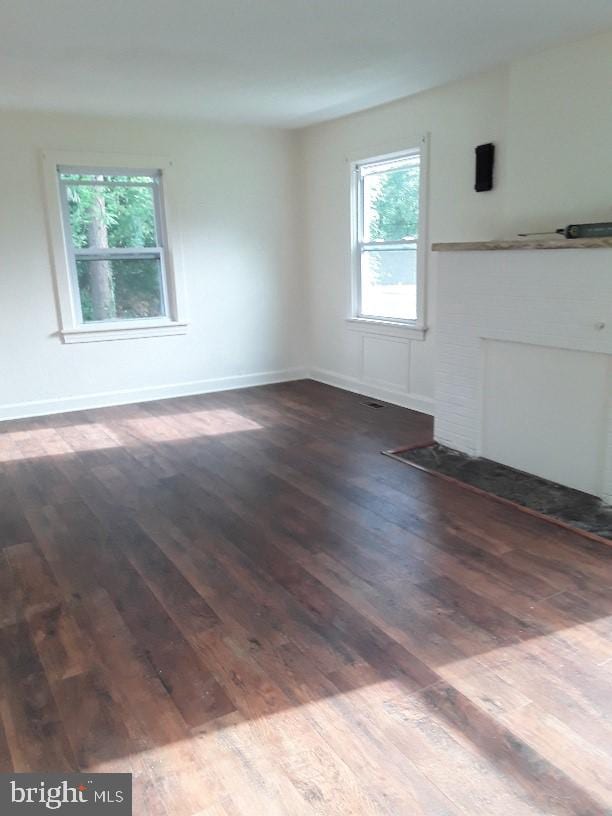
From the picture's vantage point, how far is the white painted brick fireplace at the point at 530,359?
3.33m

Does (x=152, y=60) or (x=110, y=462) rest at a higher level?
(x=152, y=60)

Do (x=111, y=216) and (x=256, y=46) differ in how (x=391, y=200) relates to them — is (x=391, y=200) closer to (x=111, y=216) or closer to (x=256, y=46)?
(x=256, y=46)

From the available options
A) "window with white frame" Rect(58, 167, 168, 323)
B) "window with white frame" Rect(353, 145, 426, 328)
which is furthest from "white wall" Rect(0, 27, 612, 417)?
"window with white frame" Rect(58, 167, 168, 323)

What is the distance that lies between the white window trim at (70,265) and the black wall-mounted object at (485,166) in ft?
9.15

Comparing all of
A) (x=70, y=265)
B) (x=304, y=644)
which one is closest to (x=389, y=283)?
(x=70, y=265)

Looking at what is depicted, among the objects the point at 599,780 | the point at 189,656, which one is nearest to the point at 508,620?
the point at 599,780

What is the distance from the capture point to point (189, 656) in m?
2.22

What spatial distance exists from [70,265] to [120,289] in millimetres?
479

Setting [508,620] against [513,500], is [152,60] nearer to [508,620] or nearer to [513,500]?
[513,500]

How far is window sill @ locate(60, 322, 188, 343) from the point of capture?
5.60 m

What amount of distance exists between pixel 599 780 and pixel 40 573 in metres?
2.28

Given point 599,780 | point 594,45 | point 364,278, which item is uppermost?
point 594,45

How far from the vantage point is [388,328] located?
5.57 m

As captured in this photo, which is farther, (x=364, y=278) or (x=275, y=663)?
(x=364, y=278)
